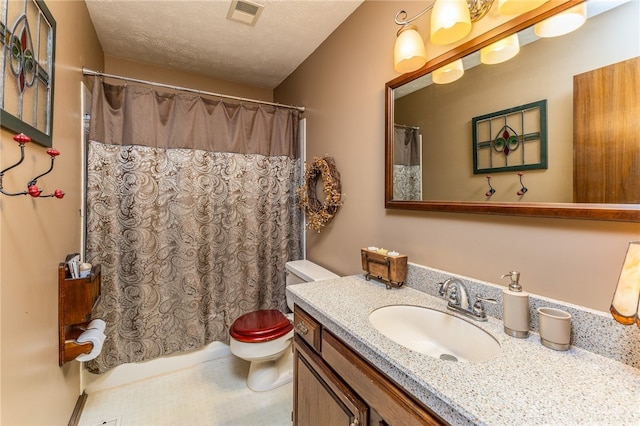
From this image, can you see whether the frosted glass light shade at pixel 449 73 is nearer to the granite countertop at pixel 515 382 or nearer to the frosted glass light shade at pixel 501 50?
the frosted glass light shade at pixel 501 50

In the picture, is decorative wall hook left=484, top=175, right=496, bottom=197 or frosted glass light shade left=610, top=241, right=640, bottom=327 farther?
decorative wall hook left=484, top=175, right=496, bottom=197

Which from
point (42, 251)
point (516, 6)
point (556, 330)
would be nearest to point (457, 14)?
point (516, 6)

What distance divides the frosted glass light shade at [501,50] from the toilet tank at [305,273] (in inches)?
52.9

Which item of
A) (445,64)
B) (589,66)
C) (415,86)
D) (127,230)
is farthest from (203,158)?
(589,66)

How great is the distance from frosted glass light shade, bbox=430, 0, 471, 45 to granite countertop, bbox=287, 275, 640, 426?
1.06 m

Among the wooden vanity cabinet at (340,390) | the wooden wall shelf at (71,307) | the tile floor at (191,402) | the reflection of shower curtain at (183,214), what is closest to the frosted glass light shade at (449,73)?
the wooden vanity cabinet at (340,390)

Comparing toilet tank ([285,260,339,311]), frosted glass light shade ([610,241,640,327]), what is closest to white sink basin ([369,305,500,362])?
frosted glass light shade ([610,241,640,327])

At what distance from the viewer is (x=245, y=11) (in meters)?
1.67

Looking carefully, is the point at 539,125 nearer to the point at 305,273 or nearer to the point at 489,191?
the point at 489,191

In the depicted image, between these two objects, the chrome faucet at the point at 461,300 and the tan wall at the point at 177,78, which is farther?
the tan wall at the point at 177,78

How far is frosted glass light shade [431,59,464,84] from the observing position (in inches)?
43.9

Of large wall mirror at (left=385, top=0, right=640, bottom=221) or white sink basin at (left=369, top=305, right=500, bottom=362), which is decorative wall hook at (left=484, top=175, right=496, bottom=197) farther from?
white sink basin at (left=369, top=305, right=500, bottom=362)

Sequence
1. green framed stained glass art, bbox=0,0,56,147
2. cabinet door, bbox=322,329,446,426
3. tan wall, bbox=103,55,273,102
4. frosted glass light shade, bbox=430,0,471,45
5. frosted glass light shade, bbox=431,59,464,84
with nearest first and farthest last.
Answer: cabinet door, bbox=322,329,446,426 → green framed stained glass art, bbox=0,0,56,147 → frosted glass light shade, bbox=430,0,471,45 → frosted glass light shade, bbox=431,59,464,84 → tan wall, bbox=103,55,273,102

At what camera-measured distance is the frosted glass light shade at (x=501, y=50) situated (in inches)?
36.9
